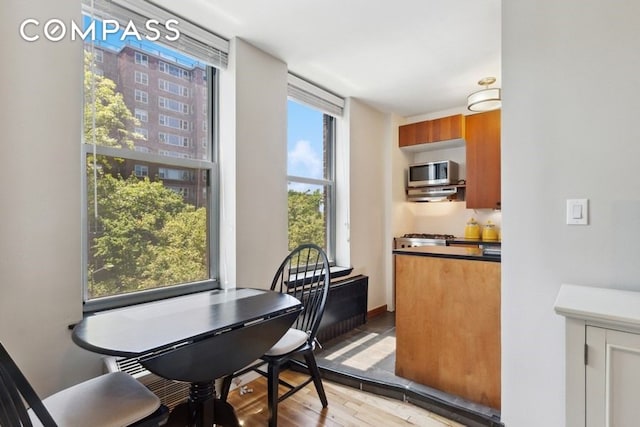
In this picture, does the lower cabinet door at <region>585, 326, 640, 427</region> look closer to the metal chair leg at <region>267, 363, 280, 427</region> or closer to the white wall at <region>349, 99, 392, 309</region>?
the metal chair leg at <region>267, 363, 280, 427</region>

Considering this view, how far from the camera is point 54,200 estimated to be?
1565 mm

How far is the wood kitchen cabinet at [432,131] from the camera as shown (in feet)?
12.2

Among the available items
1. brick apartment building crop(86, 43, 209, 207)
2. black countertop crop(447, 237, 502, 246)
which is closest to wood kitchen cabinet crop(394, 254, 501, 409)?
brick apartment building crop(86, 43, 209, 207)

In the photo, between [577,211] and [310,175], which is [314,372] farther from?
[310,175]

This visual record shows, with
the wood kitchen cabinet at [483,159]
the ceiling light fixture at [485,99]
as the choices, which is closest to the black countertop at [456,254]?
the ceiling light fixture at [485,99]

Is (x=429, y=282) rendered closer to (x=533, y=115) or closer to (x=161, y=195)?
(x=533, y=115)

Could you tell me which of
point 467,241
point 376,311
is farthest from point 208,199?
point 467,241

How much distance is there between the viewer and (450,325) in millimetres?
2020

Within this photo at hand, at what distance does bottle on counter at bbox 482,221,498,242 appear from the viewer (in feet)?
11.9

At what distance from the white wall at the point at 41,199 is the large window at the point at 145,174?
161mm

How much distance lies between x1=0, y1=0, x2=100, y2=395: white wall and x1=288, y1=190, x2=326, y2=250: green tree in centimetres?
173

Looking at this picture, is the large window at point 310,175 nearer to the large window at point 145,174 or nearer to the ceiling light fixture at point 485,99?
the large window at point 145,174

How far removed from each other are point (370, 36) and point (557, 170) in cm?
155

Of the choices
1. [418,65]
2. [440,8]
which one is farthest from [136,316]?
[418,65]
